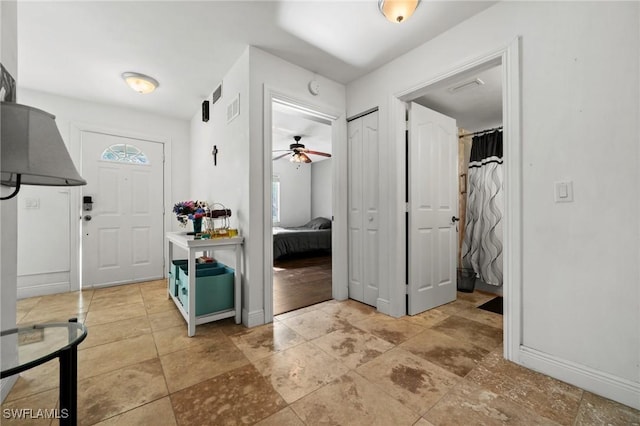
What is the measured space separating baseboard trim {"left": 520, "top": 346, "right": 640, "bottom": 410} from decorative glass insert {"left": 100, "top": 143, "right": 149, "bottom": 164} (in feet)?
15.8

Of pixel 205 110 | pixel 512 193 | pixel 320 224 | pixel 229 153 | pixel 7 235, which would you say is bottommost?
pixel 320 224

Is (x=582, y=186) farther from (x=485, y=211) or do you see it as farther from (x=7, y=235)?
(x=7, y=235)

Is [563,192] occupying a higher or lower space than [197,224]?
higher

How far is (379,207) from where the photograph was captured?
2617 millimetres

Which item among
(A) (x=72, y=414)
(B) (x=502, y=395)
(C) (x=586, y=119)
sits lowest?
(B) (x=502, y=395)

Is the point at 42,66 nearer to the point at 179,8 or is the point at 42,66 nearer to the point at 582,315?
the point at 179,8

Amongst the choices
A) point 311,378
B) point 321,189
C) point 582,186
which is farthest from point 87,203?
point 321,189

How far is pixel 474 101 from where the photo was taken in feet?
10.0

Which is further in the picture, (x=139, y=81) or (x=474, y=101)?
(x=474, y=101)

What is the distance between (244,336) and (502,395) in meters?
1.75

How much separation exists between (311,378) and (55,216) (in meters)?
3.81

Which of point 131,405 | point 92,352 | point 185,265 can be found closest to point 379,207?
point 185,265

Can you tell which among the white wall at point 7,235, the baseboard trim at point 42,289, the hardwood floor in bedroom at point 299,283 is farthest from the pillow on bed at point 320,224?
the white wall at point 7,235

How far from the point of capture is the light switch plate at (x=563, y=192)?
152 cm
